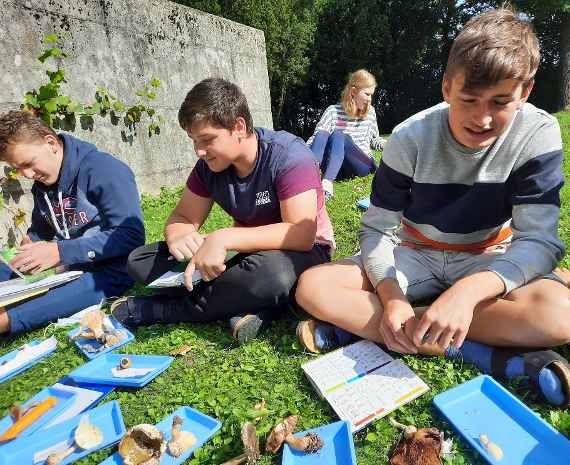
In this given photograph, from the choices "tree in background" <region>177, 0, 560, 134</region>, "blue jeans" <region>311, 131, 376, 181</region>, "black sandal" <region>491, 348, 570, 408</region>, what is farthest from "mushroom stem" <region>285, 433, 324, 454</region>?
"tree in background" <region>177, 0, 560, 134</region>

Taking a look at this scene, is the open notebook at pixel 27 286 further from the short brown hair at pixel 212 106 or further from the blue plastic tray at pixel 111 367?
the short brown hair at pixel 212 106

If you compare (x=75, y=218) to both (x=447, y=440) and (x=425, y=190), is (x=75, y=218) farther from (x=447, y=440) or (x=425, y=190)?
(x=447, y=440)

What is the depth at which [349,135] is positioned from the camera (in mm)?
5082

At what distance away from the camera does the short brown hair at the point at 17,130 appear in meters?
2.30

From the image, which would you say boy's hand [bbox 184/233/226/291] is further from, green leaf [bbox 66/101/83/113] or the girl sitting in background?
green leaf [bbox 66/101/83/113]

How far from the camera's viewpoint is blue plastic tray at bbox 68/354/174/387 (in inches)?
67.1

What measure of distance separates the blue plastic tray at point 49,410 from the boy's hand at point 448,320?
4.41 feet

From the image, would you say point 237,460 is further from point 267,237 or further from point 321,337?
point 267,237

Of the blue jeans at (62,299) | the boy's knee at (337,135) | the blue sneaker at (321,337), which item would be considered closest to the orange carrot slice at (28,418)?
the blue jeans at (62,299)

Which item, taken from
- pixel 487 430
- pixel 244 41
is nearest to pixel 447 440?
pixel 487 430

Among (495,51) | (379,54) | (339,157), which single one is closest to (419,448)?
(495,51)

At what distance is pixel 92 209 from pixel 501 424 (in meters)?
2.34

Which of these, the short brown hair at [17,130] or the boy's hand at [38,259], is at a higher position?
the short brown hair at [17,130]

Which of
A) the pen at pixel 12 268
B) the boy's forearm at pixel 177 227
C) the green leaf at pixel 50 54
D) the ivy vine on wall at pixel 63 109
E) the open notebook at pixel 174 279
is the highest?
the green leaf at pixel 50 54
